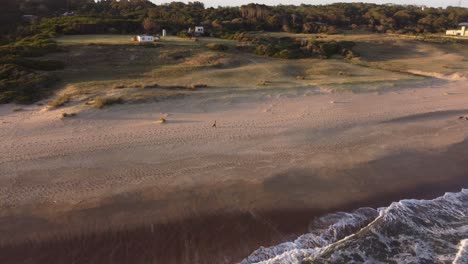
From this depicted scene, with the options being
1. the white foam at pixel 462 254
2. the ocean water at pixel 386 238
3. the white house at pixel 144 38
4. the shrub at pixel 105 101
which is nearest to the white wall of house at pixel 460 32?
the white house at pixel 144 38

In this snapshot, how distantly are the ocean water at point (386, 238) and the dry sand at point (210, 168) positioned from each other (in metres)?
0.48

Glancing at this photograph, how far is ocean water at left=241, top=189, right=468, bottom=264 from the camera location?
337 inches

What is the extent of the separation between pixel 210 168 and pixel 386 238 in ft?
18.2

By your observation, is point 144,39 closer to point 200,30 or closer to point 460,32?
point 200,30

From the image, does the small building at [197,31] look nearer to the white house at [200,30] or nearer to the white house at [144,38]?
the white house at [200,30]

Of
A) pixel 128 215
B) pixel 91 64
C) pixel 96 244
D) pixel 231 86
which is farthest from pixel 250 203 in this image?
pixel 91 64

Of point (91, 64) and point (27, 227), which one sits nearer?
point (27, 227)

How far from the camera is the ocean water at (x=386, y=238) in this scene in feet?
28.1

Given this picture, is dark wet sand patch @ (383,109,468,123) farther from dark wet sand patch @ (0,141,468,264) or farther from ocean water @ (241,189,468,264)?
ocean water @ (241,189,468,264)

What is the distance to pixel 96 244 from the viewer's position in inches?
342

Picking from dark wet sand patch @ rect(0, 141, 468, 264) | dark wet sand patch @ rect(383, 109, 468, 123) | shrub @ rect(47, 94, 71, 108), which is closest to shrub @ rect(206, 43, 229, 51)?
shrub @ rect(47, 94, 71, 108)

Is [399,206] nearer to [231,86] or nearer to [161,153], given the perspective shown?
[161,153]

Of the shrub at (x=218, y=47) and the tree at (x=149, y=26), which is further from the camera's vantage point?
the tree at (x=149, y=26)

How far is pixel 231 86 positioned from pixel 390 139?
354 inches
